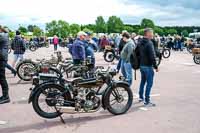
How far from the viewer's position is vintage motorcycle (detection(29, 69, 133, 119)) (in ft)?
22.5

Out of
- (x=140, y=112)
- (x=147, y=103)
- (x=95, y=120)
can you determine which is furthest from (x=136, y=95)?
(x=95, y=120)

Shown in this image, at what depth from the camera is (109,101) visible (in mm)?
7367

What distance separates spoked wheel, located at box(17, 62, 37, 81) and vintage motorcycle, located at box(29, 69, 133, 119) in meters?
5.69

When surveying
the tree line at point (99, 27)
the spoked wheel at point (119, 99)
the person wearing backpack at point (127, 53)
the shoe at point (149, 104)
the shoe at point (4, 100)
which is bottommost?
the shoe at point (149, 104)

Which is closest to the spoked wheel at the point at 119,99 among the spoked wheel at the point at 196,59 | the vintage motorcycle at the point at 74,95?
A: the vintage motorcycle at the point at 74,95

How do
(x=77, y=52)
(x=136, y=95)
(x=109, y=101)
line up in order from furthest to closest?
1. (x=77, y=52)
2. (x=136, y=95)
3. (x=109, y=101)

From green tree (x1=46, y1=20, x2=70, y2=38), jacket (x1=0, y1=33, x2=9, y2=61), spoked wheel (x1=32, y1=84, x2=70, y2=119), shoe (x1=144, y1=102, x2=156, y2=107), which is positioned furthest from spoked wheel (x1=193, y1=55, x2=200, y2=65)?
green tree (x1=46, y1=20, x2=70, y2=38)

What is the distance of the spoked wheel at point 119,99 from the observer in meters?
7.37

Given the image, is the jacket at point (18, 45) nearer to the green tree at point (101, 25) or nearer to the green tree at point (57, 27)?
the green tree at point (101, 25)

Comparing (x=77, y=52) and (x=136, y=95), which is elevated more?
(x=77, y=52)

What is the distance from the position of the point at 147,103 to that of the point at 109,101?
131 centimetres

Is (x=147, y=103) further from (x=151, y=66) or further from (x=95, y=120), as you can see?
(x=95, y=120)

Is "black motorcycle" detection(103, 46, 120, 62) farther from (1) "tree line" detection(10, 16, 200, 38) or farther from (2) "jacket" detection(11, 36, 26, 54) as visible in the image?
(1) "tree line" detection(10, 16, 200, 38)

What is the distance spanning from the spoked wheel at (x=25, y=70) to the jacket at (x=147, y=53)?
537 centimetres
